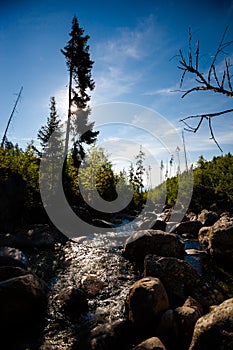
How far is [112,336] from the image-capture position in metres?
3.60

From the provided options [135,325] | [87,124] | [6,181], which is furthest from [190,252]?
[87,124]

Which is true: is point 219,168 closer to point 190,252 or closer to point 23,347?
point 190,252

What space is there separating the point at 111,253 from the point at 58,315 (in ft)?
14.4

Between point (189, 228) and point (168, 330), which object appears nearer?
point (168, 330)

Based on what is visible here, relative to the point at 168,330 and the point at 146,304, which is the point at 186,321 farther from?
the point at 146,304

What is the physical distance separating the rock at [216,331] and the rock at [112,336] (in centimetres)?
119

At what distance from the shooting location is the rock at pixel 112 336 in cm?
349

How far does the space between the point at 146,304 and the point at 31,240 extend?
21.2 ft

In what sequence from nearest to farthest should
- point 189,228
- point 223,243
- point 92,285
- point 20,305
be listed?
point 20,305 < point 92,285 < point 223,243 < point 189,228

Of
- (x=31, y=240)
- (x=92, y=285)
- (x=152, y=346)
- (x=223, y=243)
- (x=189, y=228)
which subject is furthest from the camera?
(x=189, y=228)

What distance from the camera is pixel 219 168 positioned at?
18344mm

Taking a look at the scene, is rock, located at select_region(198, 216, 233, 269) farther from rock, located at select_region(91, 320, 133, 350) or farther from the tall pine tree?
the tall pine tree

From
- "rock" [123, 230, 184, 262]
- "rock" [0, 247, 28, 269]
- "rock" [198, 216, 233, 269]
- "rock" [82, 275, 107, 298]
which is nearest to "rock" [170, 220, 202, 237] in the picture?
"rock" [198, 216, 233, 269]

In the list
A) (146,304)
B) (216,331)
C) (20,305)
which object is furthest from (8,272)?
(216,331)
